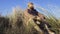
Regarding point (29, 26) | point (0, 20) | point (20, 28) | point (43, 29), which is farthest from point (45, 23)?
point (0, 20)

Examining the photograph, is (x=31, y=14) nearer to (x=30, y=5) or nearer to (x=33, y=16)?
(x=33, y=16)

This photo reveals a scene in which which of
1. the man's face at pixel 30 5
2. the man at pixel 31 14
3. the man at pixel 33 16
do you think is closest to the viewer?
the man at pixel 33 16

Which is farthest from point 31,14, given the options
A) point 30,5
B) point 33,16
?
point 30,5

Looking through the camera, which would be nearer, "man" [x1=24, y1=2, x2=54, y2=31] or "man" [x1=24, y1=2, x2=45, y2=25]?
"man" [x1=24, y1=2, x2=54, y2=31]

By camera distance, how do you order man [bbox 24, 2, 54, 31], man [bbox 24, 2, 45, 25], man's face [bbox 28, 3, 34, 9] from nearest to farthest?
man [bbox 24, 2, 54, 31], man [bbox 24, 2, 45, 25], man's face [bbox 28, 3, 34, 9]

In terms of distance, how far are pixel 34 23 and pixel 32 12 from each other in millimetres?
613

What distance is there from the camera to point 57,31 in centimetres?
580

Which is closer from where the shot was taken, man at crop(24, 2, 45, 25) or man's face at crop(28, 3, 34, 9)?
man at crop(24, 2, 45, 25)

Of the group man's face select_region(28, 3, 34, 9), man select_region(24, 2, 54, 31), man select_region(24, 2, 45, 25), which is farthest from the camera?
man's face select_region(28, 3, 34, 9)

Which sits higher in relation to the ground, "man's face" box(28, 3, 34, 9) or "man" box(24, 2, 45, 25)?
"man's face" box(28, 3, 34, 9)

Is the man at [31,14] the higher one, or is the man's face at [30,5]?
the man's face at [30,5]

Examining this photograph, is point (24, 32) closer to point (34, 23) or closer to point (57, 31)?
point (34, 23)

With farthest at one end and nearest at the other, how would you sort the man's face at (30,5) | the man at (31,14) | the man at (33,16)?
the man's face at (30,5)
the man at (31,14)
the man at (33,16)

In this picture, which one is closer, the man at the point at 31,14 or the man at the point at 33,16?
the man at the point at 33,16
